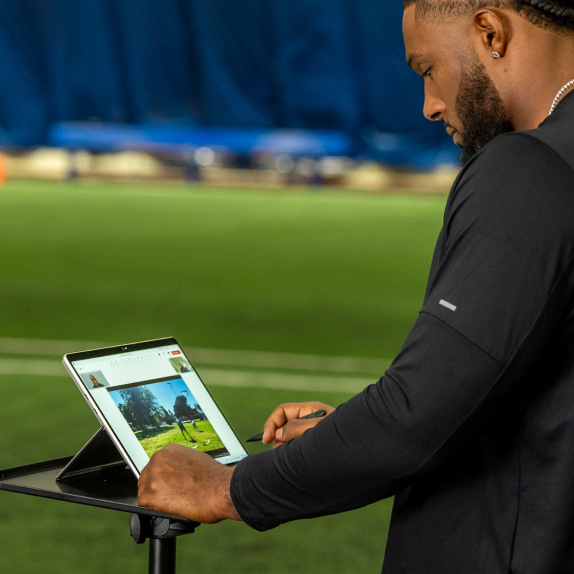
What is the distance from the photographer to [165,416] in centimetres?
172

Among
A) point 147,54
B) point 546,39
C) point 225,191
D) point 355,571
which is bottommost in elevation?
point 225,191

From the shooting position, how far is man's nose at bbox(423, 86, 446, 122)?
59.6 inches

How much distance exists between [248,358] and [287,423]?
4.50 m

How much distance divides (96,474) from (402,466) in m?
0.69

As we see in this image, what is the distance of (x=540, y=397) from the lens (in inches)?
51.2

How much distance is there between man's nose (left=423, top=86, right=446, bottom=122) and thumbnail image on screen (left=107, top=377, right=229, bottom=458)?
0.69 m

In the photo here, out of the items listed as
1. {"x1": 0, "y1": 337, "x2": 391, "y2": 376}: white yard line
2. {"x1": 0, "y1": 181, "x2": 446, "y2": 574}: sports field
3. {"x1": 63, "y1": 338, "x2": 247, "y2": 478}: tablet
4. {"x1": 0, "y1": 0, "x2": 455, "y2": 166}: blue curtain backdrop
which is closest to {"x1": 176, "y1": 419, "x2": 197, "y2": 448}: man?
{"x1": 63, "y1": 338, "x2": 247, "y2": 478}: tablet

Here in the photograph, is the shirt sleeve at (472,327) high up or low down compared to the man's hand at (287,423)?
up

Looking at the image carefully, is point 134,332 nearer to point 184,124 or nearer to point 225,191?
point 184,124

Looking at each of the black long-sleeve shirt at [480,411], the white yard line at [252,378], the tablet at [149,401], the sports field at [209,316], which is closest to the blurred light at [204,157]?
the sports field at [209,316]

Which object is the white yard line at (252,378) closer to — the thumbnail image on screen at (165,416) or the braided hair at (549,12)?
the thumbnail image on screen at (165,416)

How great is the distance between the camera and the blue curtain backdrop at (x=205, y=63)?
9.13m

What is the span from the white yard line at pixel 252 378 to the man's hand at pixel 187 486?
3.91 m

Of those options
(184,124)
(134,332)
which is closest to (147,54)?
(184,124)
